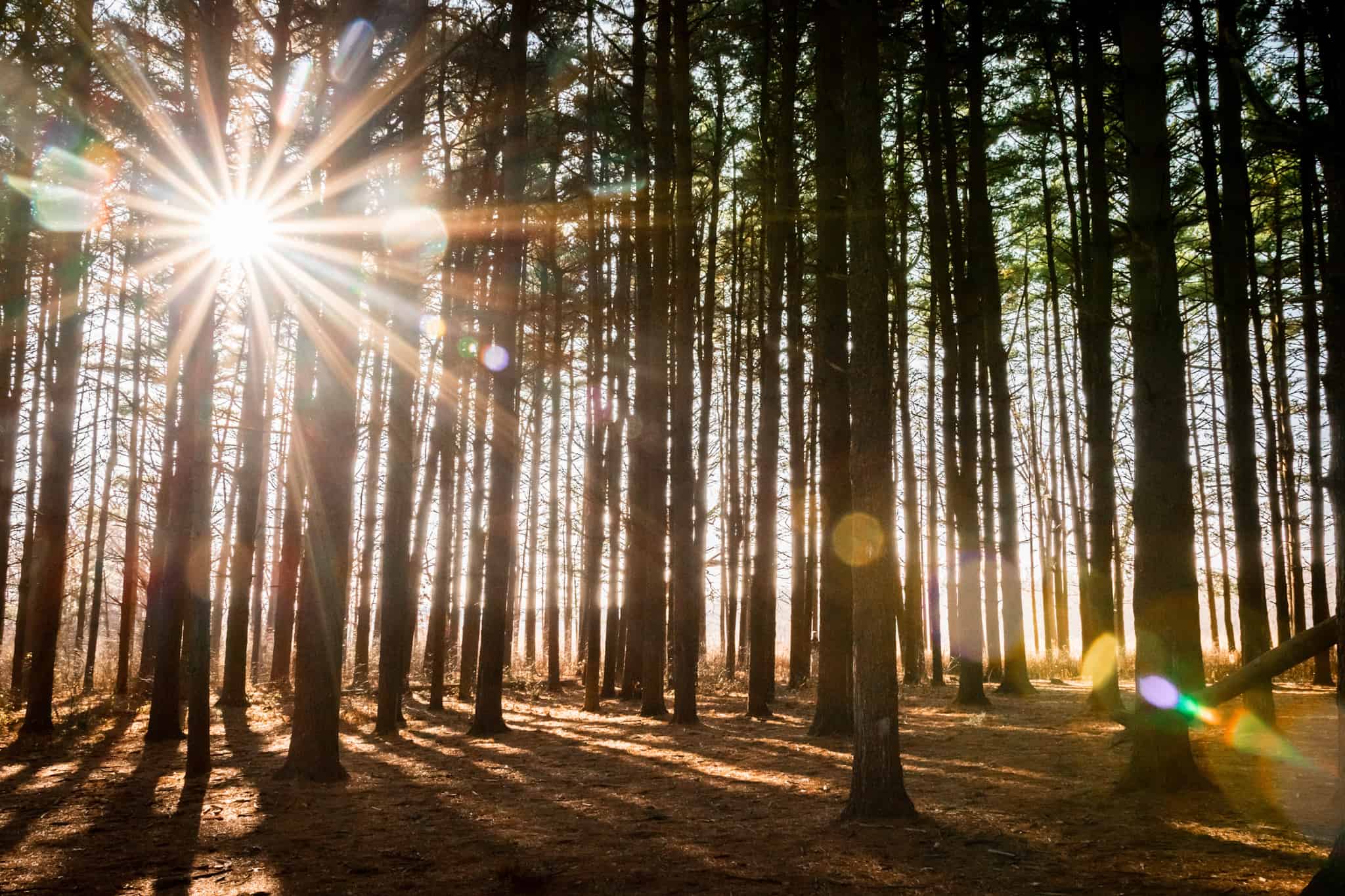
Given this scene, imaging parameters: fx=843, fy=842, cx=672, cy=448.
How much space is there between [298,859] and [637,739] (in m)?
5.47

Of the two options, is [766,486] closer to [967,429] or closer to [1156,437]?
[967,429]

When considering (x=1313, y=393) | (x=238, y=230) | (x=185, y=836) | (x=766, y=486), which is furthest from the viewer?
(x=1313, y=393)

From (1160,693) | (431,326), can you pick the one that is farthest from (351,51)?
(431,326)

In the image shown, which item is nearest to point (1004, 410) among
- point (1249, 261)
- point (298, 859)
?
point (1249, 261)

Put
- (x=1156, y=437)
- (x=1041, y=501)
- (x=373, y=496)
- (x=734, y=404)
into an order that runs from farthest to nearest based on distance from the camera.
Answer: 1. (x=1041, y=501)
2. (x=373, y=496)
3. (x=734, y=404)
4. (x=1156, y=437)

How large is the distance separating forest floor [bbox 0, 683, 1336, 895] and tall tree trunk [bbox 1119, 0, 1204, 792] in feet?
1.73

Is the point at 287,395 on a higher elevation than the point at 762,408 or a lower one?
higher

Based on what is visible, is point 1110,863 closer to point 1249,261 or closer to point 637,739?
point 637,739

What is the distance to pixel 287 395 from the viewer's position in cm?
2152

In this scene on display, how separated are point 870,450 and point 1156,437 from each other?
7.79 feet

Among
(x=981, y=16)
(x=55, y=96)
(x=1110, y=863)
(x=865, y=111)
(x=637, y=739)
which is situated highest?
(x=981, y=16)

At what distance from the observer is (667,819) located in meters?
5.95

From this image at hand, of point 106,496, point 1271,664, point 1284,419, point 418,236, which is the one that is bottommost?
point 1271,664

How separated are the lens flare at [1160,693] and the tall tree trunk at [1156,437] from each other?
38mm
